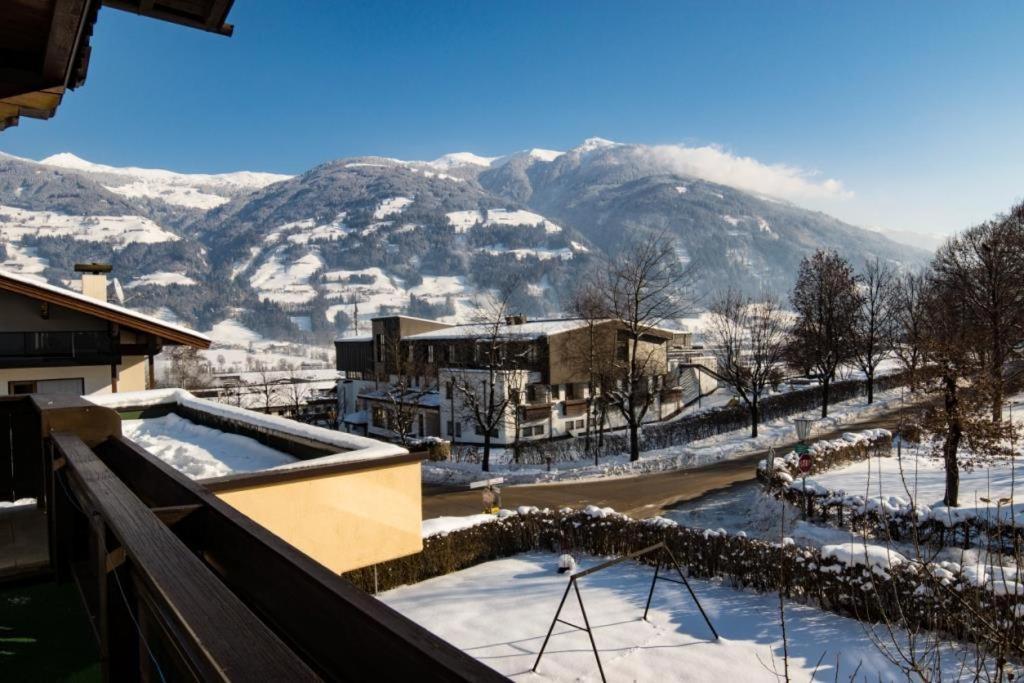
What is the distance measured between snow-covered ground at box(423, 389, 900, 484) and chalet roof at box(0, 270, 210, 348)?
14396mm

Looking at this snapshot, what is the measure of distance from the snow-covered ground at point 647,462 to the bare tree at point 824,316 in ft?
15.2

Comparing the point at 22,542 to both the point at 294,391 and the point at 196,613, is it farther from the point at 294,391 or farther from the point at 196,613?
the point at 294,391

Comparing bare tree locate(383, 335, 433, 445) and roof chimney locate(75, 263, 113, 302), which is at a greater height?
roof chimney locate(75, 263, 113, 302)

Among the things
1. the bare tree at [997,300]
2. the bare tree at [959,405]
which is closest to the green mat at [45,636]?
the bare tree at [959,405]

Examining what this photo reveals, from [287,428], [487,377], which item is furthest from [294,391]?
[287,428]

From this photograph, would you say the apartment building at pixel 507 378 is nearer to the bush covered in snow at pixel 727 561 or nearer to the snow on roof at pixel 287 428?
the bush covered in snow at pixel 727 561

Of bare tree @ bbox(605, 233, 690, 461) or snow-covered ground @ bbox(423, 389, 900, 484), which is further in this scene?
bare tree @ bbox(605, 233, 690, 461)

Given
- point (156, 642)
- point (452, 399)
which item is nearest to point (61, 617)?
point (156, 642)

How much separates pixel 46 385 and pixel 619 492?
61.7ft

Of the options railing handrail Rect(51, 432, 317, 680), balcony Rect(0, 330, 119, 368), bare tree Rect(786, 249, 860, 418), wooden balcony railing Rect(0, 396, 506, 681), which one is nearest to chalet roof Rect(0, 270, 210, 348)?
balcony Rect(0, 330, 119, 368)

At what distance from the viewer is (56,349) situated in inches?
623

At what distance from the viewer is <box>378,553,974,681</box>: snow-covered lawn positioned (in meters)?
8.85

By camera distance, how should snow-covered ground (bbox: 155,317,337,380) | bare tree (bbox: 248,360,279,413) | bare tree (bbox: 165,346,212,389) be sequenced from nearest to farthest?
bare tree (bbox: 248,360,279,413), bare tree (bbox: 165,346,212,389), snow-covered ground (bbox: 155,317,337,380)

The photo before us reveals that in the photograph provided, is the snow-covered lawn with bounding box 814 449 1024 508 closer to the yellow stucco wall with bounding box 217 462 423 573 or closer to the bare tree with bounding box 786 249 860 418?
the yellow stucco wall with bounding box 217 462 423 573
